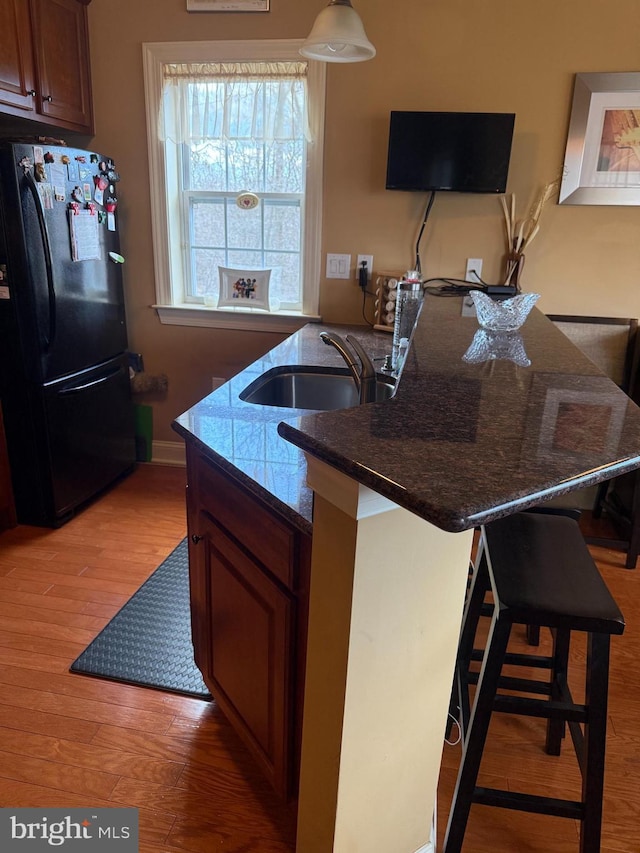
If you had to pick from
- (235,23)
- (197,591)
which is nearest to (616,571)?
(197,591)

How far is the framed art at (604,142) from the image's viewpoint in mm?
2625

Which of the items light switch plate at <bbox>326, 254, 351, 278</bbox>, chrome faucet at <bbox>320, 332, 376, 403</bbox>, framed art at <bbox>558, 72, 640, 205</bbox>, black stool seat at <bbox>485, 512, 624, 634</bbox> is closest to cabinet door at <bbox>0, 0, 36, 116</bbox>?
light switch plate at <bbox>326, 254, 351, 278</bbox>

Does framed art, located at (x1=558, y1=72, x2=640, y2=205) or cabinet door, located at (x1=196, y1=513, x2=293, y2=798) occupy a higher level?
framed art, located at (x1=558, y1=72, x2=640, y2=205)

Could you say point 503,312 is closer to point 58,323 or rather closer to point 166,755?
point 166,755

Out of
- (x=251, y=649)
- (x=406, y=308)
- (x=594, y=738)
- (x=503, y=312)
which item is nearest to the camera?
(x=594, y=738)

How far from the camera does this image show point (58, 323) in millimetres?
2658

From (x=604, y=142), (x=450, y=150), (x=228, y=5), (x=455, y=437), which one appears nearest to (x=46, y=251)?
(x=228, y=5)

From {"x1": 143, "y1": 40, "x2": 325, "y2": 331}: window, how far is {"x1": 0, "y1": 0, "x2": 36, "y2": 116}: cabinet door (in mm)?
585

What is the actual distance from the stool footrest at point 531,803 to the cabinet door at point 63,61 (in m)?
3.11

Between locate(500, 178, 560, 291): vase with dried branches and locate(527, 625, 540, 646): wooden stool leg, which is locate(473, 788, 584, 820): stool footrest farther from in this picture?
locate(500, 178, 560, 291): vase with dried branches

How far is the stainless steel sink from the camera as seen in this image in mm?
2119

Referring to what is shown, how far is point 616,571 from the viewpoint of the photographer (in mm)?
2607

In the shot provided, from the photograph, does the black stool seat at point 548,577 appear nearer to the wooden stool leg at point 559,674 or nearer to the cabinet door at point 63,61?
the wooden stool leg at point 559,674

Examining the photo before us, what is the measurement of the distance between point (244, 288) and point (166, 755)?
7.77 ft
